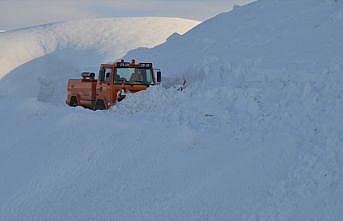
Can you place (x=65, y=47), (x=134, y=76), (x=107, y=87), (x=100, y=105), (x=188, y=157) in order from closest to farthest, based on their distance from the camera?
1. (x=188, y=157)
2. (x=107, y=87)
3. (x=134, y=76)
4. (x=100, y=105)
5. (x=65, y=47)

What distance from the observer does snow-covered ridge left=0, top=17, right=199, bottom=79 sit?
143ft

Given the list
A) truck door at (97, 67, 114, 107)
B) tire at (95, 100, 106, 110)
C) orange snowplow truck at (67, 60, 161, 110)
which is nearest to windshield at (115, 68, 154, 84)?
orange snowplow truck at (67, 60, 161, 110)

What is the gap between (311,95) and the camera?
32.3ft

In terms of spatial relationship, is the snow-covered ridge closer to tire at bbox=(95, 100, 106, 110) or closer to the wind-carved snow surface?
tire at bbox=(95, 100, 106, 110)

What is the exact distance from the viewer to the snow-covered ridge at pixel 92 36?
4362 cm

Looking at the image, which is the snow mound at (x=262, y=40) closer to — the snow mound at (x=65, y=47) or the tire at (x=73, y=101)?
the tire at (x=73, y=101)

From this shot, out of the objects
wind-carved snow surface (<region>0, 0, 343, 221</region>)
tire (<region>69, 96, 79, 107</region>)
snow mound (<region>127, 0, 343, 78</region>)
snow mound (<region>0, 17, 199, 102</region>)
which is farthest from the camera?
snow mound (<region>0, 17, 199, 102</region>)

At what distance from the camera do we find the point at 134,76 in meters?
15.8

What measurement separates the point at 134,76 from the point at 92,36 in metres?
34.3

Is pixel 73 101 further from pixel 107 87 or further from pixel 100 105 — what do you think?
pixel 107 87

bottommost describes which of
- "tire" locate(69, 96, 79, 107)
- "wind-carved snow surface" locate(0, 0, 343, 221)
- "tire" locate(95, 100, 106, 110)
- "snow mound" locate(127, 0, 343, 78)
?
"tire" locate(69, 96, 79, 107)

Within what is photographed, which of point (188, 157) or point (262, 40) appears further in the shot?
point (262, 40)

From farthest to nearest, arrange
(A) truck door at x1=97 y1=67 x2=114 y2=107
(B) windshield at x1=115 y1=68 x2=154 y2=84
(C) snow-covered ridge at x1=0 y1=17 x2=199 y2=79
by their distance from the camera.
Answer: (C) snow-covered ridge at x1=0 y1=17 x2=199 y2=79, (B) windshield at x1=115 y1=68 x2=154 y2=84, (A) truck door at x1=97 y1=67 x2=114 y2=107

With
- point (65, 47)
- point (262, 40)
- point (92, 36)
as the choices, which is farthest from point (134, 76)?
point (92, 36)
